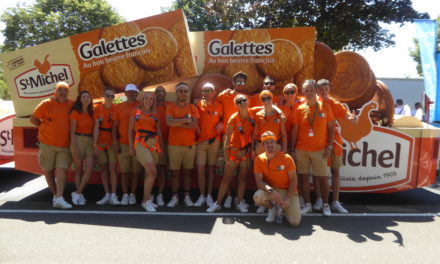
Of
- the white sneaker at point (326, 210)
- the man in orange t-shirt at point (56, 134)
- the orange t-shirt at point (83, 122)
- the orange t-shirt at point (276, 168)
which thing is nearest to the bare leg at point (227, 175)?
the orange t-shirt at point (276, 168)

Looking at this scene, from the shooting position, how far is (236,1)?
12539mm

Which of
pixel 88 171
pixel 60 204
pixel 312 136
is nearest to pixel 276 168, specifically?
pixel 312 136

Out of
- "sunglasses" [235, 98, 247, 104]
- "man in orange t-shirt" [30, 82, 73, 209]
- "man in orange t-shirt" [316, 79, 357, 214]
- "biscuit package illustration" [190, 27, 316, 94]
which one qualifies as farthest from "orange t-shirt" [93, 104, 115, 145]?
"man in orange t-shirt" [316, 79, 357, 214]

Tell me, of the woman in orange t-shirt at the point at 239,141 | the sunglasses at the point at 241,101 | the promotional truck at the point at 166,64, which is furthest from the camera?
the promotional truck at the point at 166,64

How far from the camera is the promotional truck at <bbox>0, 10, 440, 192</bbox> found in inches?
191

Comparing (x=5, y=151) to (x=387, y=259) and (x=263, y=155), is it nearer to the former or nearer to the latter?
(x=263, y=155)

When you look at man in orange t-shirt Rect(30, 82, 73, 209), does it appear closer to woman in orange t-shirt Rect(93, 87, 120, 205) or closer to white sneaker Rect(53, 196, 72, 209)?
white sneaker Rect(53, 196, 72, 209)

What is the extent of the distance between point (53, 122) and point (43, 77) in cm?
107

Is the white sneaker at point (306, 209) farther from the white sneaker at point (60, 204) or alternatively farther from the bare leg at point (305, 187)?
the white sneaker at point (60, 204)

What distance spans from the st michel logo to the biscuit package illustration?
215 cm

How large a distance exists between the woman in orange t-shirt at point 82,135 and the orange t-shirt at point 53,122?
100 mm

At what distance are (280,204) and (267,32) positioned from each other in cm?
263

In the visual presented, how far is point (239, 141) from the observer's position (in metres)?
4.09

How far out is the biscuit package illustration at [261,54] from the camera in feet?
16.1
